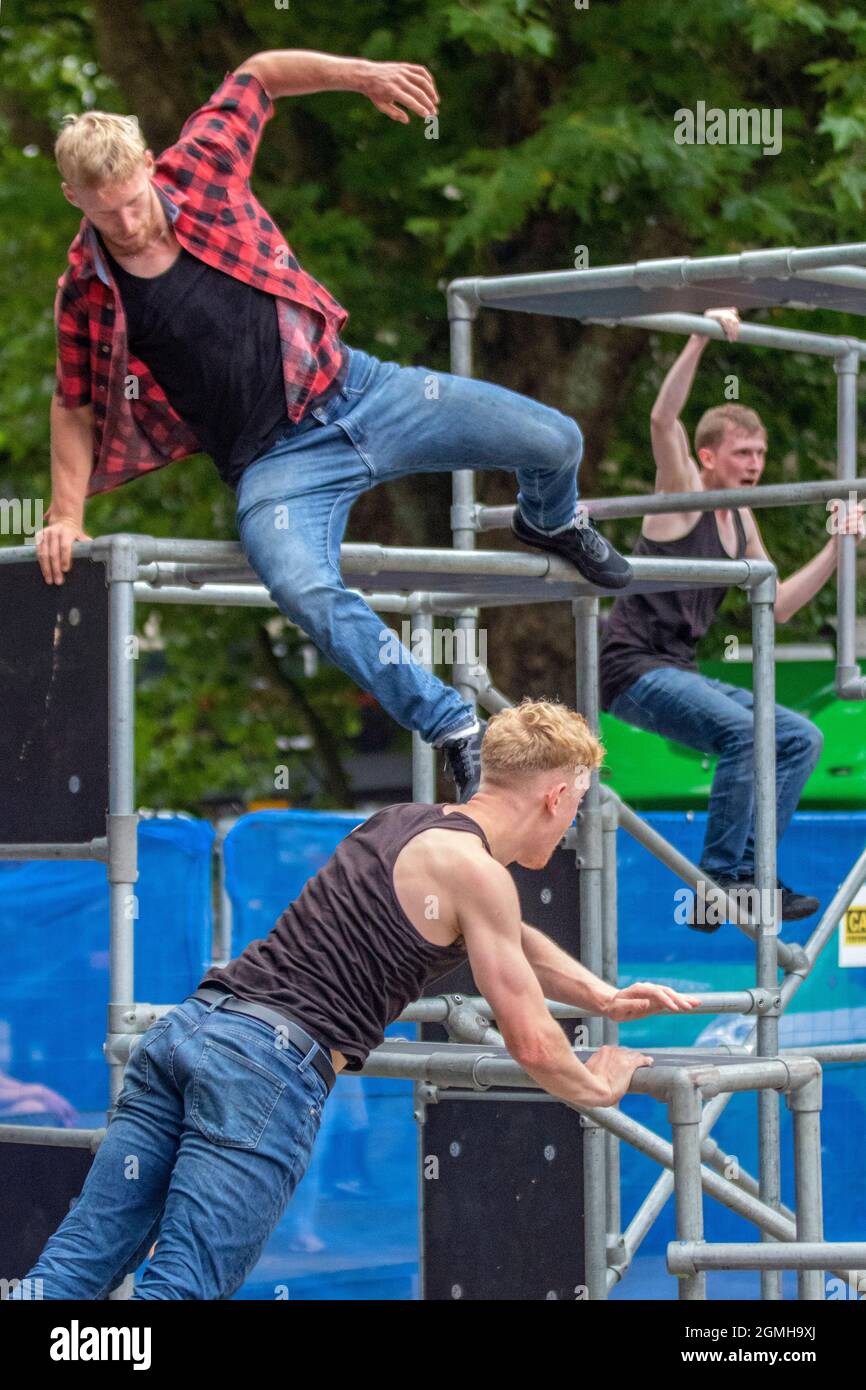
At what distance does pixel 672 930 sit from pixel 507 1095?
1.65m

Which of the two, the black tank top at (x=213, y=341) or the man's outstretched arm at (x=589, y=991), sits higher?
the black tank top at (x=213, y=341)

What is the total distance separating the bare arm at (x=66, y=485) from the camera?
15.8 feet

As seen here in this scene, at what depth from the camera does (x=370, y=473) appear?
16.1 feet

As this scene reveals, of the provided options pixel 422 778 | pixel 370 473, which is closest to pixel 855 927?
pixel 422 778

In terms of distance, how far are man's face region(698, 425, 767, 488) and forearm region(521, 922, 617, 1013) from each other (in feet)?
8.94

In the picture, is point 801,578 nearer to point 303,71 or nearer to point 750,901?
point 750,901

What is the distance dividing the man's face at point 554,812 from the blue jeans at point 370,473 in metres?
0.35

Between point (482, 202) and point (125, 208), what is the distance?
469 cm

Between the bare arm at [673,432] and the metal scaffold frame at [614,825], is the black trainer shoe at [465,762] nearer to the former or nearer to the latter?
the metal scaffold frame at [614,825]

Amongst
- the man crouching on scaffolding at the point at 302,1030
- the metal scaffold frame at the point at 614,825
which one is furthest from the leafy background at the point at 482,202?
the man crouching on scaffolding at the point at 302,1030

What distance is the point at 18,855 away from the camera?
496cm

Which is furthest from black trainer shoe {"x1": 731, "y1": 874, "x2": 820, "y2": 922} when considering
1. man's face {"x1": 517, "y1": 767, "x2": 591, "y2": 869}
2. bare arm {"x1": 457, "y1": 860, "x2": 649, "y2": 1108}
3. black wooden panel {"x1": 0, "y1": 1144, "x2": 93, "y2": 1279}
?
bare arm {"x1": 457, "y1": 860, "x2": 649, "y2": 1108}
